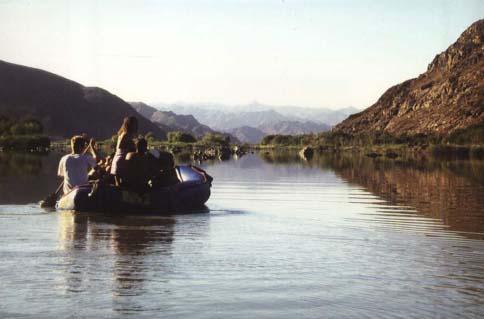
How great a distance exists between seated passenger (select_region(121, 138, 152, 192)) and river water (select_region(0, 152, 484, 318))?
140 centimetres

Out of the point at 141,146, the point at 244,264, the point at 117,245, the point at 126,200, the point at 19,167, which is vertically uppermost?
the point at 141,146

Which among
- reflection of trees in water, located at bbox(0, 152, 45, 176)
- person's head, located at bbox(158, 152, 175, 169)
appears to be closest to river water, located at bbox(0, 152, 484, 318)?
person's head, located at bbox(158, 152, 175, 169)

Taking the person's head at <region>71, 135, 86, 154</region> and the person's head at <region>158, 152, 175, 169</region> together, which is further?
the person's head at <region>158, 152, 175, 169</region>

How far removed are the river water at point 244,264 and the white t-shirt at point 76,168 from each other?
1431 millimetres

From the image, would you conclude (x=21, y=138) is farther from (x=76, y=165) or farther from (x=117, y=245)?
(x=117, y=245)

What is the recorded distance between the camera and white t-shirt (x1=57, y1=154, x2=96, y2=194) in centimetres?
2453

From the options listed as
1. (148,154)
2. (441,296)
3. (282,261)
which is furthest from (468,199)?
(441,296)

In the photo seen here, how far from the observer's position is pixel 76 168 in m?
24.6

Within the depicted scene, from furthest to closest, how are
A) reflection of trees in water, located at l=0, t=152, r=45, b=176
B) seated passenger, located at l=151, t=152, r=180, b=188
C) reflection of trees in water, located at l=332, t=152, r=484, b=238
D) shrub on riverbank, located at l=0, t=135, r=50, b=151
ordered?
shrub on riverbank, located at l=0, t=135, r=50, b=151 < reflection of trees in water, located at l=0, t=152, r=45, b=176 < seated passenger, located at l=151, t=152, r=180, b=188 < reflection of trees in water, located at l=332, t=152, r=484, b=238

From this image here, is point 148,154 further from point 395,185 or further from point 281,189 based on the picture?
point 395,185

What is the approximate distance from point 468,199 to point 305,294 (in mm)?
22166

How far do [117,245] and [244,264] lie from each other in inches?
136

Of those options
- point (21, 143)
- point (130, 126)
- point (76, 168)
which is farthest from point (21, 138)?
point (130, 126)

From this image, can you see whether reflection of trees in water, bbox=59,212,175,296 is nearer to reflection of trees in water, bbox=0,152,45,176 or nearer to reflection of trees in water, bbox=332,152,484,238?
reflection of trees in water, bbox=332,152,484,238
